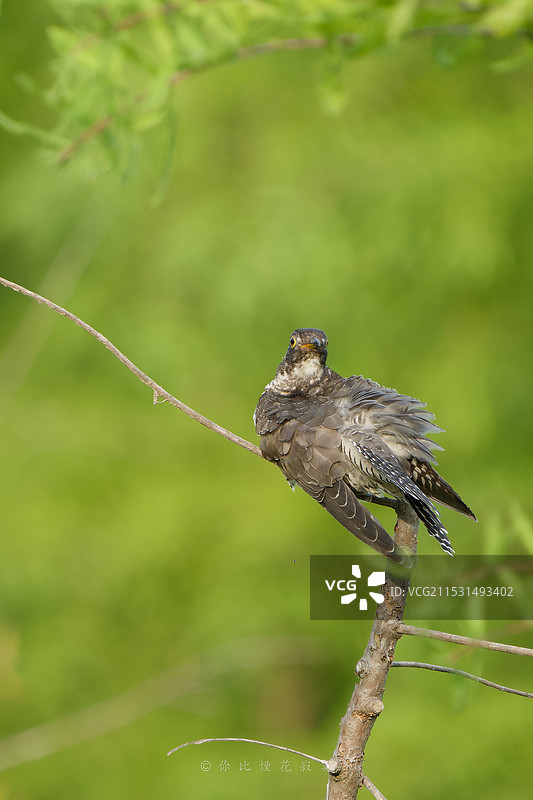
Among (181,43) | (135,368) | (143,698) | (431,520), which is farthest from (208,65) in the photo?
(143,698)

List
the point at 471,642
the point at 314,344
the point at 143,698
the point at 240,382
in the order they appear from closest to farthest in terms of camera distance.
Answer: the point at 471,642
the point at 314,344
the point at 143,698
the point at 240,382

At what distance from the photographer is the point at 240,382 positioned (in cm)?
536

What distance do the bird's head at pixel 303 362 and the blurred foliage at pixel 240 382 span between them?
1681 mm

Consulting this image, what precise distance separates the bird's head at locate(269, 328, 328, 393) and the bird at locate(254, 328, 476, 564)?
0.45 ft

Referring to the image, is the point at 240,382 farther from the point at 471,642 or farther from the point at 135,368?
the point at 471,642

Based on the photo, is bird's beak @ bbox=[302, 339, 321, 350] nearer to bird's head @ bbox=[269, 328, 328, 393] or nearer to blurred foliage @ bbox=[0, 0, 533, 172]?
bird's head @ bbox=[269, 328, 328, 393]

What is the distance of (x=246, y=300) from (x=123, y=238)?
1814 mm

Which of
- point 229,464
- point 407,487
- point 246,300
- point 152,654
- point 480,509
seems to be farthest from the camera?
point 152,654

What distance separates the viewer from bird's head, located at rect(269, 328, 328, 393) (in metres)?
1.86

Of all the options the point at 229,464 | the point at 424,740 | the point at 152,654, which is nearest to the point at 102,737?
the point at 152,654

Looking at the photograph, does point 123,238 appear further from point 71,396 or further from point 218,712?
point 218,712

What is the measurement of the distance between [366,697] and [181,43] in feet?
5.49

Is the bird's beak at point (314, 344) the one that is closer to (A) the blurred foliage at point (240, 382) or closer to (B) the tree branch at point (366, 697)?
(B) the tree branch at point (366, 697)

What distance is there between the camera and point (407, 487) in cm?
126
